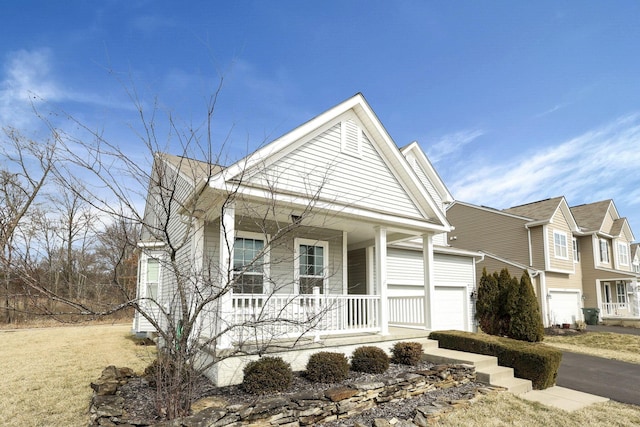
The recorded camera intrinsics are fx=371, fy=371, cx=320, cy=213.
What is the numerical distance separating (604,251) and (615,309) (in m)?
3.88

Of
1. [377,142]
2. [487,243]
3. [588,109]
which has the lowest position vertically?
[487,243]

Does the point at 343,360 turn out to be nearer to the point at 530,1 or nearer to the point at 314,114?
the point at 314,114

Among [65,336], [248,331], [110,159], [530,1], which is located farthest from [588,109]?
[65,336]

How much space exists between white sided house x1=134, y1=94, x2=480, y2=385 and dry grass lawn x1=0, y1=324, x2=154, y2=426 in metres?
1.87

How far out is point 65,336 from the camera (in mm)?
14820

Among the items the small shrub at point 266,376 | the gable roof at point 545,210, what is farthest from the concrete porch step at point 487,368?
the gable roof at point 545,210

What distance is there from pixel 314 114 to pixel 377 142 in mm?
1909

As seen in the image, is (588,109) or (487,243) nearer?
(588,109)

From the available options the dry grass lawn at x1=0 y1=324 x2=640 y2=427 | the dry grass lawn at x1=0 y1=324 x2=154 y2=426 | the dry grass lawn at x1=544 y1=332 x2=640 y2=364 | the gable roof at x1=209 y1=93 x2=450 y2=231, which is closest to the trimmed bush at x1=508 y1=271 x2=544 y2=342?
the dry grass lawn at x1=544 y1=332 x2=640 y2=364

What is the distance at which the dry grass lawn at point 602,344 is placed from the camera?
1178 centimetres

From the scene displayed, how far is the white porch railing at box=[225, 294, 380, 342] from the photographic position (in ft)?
20.9

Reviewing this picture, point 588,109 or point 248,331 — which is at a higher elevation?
point 588,109

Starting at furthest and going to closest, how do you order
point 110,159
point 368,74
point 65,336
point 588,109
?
point 65,336
point 588,109
point 368,74
point 110,159

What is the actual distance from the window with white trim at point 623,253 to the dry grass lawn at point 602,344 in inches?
535
